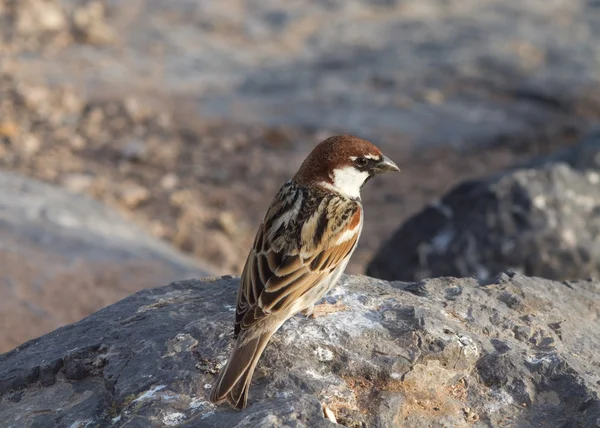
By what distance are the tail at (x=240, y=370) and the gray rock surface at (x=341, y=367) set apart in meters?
0.05

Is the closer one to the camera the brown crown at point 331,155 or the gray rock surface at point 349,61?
the brown crown at point 331,155

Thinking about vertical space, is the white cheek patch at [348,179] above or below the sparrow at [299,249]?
above

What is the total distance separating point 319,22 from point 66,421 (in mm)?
11107

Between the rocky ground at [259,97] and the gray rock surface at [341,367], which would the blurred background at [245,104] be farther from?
the gray rock surface at [341,367]

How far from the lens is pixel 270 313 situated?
381 cm

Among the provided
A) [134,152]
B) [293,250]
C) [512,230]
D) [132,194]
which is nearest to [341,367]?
[293,250]

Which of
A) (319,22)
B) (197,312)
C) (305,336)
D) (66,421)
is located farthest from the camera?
(319,22)

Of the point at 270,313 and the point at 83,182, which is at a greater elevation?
the point at 270,313

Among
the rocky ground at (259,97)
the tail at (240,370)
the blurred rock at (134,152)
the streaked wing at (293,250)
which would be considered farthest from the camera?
the blurred rock at (134,152)

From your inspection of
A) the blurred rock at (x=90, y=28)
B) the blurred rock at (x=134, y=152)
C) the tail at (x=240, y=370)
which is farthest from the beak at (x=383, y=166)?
the blurred rock at (x=90, y=28)

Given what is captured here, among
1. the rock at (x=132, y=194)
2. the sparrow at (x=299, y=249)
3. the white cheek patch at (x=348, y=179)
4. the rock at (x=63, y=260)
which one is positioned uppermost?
the white cheek patch at (x=348, y=179)

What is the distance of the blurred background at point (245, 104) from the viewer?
9.29 metres

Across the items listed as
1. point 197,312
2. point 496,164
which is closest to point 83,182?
point 496,164

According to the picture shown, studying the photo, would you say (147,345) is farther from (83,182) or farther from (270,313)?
(83,182)
